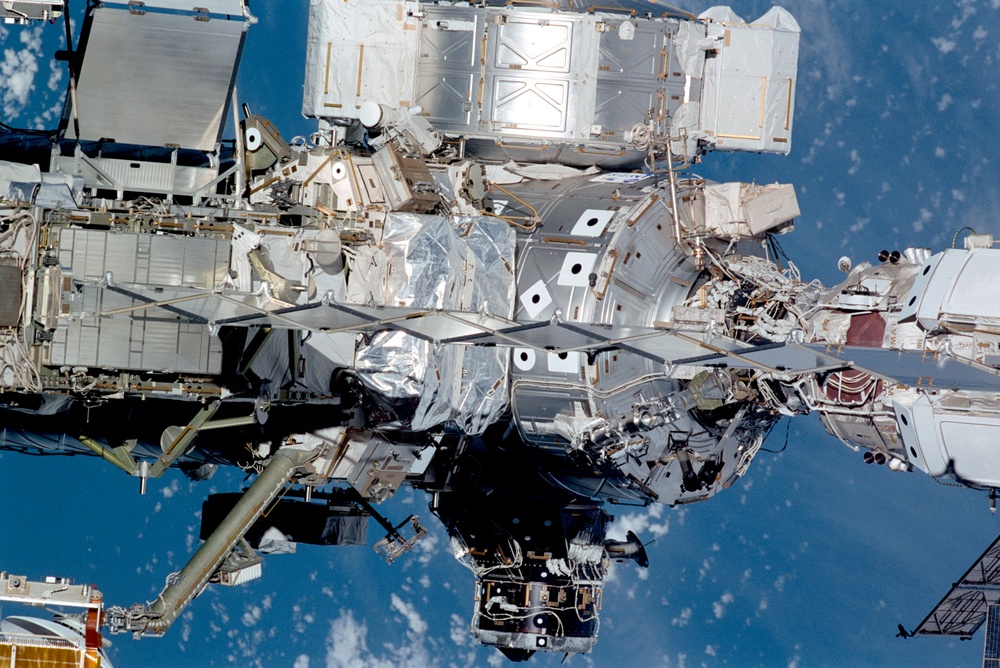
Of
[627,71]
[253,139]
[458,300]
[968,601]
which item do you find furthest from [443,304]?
[968,601]

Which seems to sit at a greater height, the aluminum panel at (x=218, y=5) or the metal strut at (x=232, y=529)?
the aluminum panel at (x=218, y=5)

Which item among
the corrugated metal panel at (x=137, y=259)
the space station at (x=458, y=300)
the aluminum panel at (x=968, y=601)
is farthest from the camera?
the aluminum panel at (x=968, y=601)

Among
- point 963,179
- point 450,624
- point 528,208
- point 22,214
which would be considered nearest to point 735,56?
point 528,208

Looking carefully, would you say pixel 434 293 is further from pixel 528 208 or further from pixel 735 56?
pixel 735 56

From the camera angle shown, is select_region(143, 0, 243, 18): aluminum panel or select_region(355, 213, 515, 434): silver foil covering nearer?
select_region(355, 213, 515, 434): silver foil covering

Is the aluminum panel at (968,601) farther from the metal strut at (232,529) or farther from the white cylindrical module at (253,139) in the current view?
the white cylindrical module at (253,139)

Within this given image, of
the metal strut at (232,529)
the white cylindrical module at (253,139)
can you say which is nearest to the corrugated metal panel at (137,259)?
the white cylindrical module at (253,139)

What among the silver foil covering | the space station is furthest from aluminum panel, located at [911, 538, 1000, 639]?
the silver foil covering

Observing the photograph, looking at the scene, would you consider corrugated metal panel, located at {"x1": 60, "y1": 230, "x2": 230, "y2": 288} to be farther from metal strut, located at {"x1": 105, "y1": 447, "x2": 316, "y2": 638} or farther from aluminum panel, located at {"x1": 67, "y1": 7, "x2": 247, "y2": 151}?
metal strut, located at {"x1": 105, "y1": 447, "x2": 316, "y2": 638}
